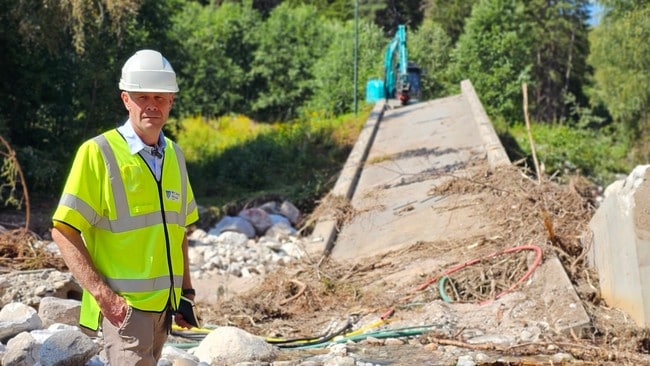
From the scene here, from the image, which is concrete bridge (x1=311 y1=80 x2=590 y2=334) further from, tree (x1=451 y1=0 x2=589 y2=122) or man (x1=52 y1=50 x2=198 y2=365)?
tree (x1=451 y1=0 x2=589 y2=122)

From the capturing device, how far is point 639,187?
654 centimetres

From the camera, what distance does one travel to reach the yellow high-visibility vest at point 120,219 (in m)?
3.30

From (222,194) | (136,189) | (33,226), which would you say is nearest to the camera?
(136,189)

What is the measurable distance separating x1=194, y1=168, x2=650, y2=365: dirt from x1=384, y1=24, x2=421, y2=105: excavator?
14261 mm

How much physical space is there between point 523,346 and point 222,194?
12.2m

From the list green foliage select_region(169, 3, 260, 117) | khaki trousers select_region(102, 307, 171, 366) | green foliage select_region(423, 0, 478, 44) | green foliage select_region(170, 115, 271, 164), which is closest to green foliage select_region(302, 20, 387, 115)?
green foliage select_region(170, 115, 271, 164)

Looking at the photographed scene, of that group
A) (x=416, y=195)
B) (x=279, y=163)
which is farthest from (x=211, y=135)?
(x=416, y=195)

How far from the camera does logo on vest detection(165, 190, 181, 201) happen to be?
3.54m

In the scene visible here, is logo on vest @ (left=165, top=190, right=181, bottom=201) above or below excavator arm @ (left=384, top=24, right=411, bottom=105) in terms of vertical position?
above

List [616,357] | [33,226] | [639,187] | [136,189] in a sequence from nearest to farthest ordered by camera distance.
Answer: [136,189]
[616,357]
[639,187]
[33,226]

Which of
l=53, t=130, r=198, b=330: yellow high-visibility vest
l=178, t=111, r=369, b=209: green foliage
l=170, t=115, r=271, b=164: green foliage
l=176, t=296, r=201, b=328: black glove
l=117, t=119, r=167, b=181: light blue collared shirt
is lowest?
l=170, t=115, r=271, b=164: green foliage

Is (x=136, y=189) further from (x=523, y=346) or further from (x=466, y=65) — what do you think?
(x=466, y=65)

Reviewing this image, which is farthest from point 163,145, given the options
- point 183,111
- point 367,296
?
point 183,111

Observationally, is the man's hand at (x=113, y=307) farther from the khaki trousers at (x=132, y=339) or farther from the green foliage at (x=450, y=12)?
the green foliage at (x=450, y=12)
